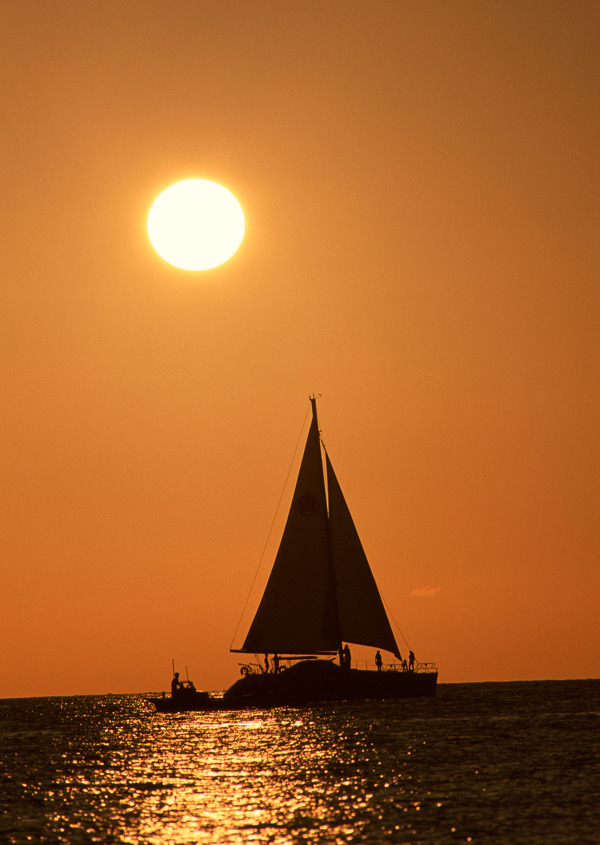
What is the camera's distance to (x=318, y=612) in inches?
3209

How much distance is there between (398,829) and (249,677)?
49.7 m

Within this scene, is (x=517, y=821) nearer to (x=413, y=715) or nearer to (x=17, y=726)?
(x=413, y=715)

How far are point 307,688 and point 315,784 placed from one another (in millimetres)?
35166

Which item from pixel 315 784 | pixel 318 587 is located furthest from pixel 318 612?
pixel 315 784

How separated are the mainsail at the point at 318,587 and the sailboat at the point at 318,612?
2.8 inches

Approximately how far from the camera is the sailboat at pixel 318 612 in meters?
80.6

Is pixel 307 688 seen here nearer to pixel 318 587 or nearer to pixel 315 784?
pixel 318 587

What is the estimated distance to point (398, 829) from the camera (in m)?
33.4

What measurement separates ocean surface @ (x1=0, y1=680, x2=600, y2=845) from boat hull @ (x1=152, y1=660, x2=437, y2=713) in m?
3.88

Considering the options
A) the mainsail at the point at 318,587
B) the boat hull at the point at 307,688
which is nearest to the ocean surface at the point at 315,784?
the boat hull at the point at 307,688

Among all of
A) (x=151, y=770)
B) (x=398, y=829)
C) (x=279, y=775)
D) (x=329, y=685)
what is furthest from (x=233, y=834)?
(x=329, y=685)

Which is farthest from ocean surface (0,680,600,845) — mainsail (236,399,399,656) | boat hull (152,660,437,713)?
mainsail (236,399,399,656)

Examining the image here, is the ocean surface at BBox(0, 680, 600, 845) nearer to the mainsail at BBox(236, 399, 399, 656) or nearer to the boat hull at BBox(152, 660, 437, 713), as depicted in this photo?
the boat hull at BBox(152, 660, 437, 713)

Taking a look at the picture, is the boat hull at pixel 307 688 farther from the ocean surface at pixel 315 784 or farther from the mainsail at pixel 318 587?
the ocean surface at pixel 315 784
